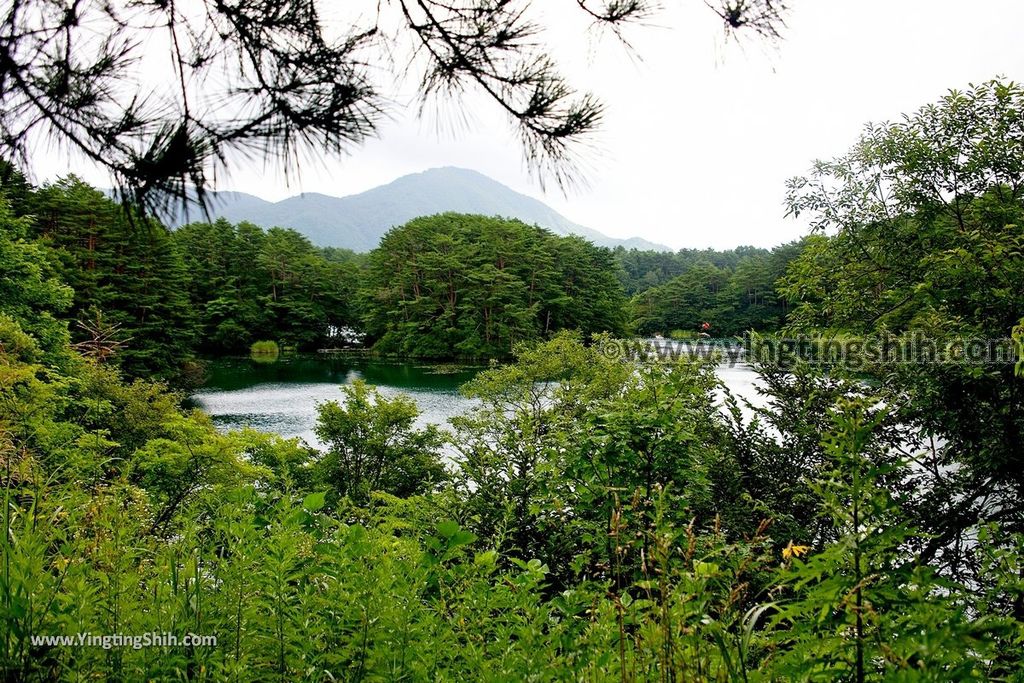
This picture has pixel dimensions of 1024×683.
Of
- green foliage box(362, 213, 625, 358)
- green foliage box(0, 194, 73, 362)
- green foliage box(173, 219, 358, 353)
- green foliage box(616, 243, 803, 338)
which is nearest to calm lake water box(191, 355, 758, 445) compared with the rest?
green foliage box(173, 219, 358, 353)

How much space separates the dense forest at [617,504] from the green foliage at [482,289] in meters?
21.9

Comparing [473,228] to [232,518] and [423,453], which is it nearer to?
[423,453]

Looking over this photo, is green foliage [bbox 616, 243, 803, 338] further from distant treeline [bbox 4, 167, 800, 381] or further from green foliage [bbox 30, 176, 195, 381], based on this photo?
green foliage [bbox 30, 176, 195, 381]

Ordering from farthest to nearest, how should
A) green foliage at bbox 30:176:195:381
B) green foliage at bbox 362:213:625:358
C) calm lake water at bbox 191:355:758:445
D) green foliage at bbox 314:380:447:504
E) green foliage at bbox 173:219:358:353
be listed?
green foliage at bbox 173:219:358:353
green foliage at bbox 362:213:625:358
green foliage at bbox 30:176:195:381
calm lake water at bbox 191:355:758:445
green foliage at bbox 314:380:447:504

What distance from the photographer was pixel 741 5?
180 cm

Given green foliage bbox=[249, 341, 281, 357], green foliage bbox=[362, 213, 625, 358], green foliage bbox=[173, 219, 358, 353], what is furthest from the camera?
green foliage bbox=[249, 341, 281, 357]

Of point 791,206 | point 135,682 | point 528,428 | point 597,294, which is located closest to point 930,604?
point 135,682

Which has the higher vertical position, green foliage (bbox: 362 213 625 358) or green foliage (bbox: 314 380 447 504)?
green foliage (bbox: 362 213 625 358)

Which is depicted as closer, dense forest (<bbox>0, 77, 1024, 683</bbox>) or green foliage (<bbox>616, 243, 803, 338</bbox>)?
dense forest (<bbox>0, 77, 1024, 683</bbox>)

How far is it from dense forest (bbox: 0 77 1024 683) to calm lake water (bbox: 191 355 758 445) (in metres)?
4.55

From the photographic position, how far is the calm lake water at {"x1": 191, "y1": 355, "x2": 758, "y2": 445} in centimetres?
1703

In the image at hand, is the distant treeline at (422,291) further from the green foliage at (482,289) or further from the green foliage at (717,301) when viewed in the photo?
A: the green foliage at (717,301)

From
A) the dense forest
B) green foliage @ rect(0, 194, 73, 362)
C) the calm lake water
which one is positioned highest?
green foliage @ rect(0, 194, 73, 362)

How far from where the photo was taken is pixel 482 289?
35.9m
